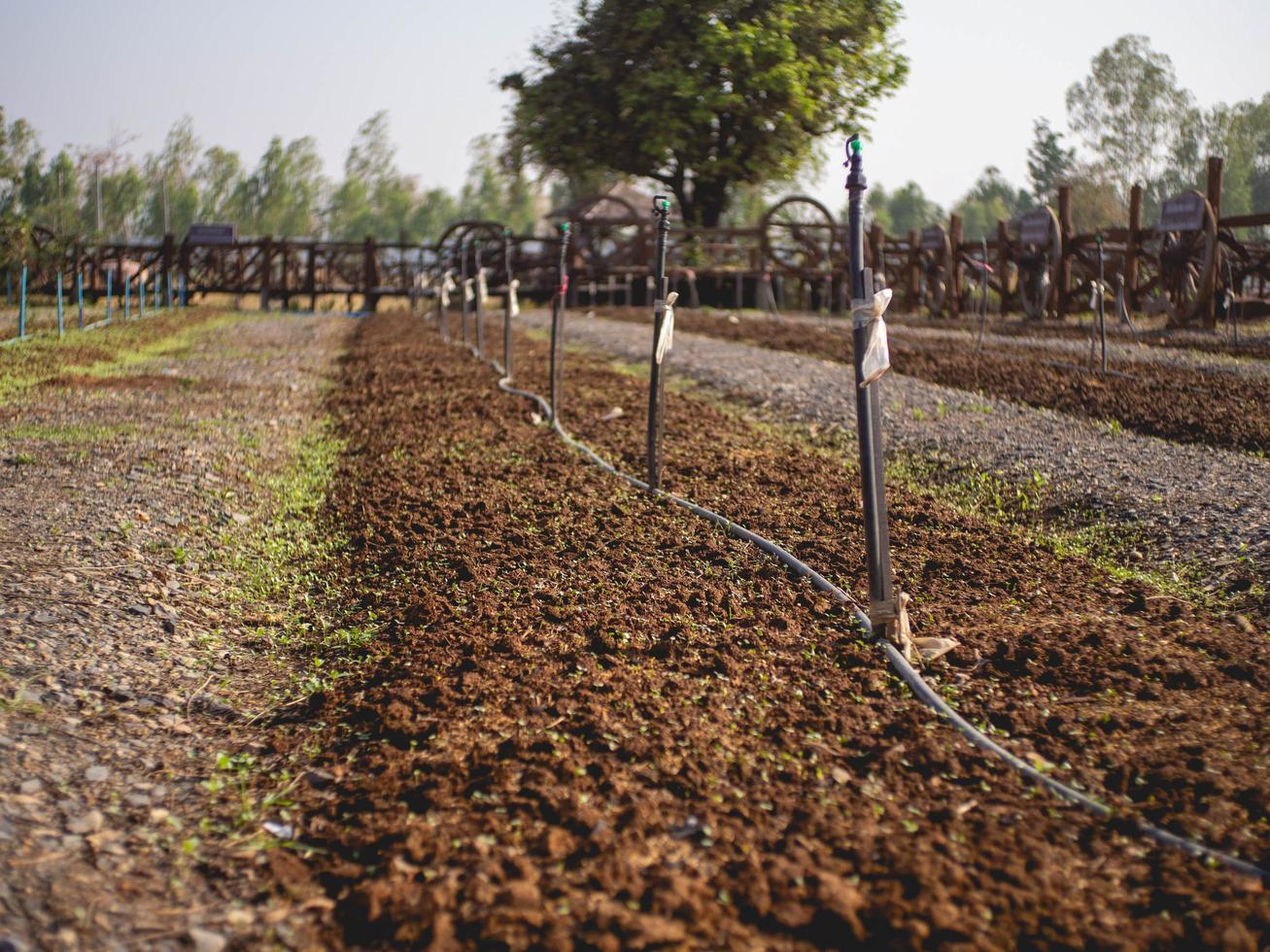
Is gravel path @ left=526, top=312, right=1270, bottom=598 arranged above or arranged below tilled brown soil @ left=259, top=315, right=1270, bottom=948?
above

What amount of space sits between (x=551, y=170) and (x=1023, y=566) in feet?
103

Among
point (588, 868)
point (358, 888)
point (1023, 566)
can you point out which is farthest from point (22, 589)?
point (1023, 566)

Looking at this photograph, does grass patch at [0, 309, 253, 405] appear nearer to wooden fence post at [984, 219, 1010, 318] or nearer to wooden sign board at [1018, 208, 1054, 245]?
wooden sign board at [1018, 208, 1054, 245]

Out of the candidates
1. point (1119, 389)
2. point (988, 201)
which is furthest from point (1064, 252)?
point (988, 201)

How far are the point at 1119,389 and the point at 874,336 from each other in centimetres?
761

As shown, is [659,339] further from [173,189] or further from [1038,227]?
[173,189]

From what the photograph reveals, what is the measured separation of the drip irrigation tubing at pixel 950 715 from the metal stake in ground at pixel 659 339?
0.21 m

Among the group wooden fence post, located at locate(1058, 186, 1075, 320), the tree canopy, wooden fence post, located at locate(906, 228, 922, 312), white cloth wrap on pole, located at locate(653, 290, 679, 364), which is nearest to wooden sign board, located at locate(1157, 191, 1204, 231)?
wooden fence post, located at locate(1058, 186, 1075, 320)

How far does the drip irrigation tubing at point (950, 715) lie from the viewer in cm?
292

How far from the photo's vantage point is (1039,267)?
21.3 metres

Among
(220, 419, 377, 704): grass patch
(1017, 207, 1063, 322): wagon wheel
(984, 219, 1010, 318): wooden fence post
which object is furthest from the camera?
(984, 219, 1010, 318): wooden fence post

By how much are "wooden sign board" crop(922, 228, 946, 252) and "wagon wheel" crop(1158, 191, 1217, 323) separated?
5.40m

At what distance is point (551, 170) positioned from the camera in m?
35.2

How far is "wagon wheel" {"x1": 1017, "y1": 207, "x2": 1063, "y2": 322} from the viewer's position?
1992 cm
